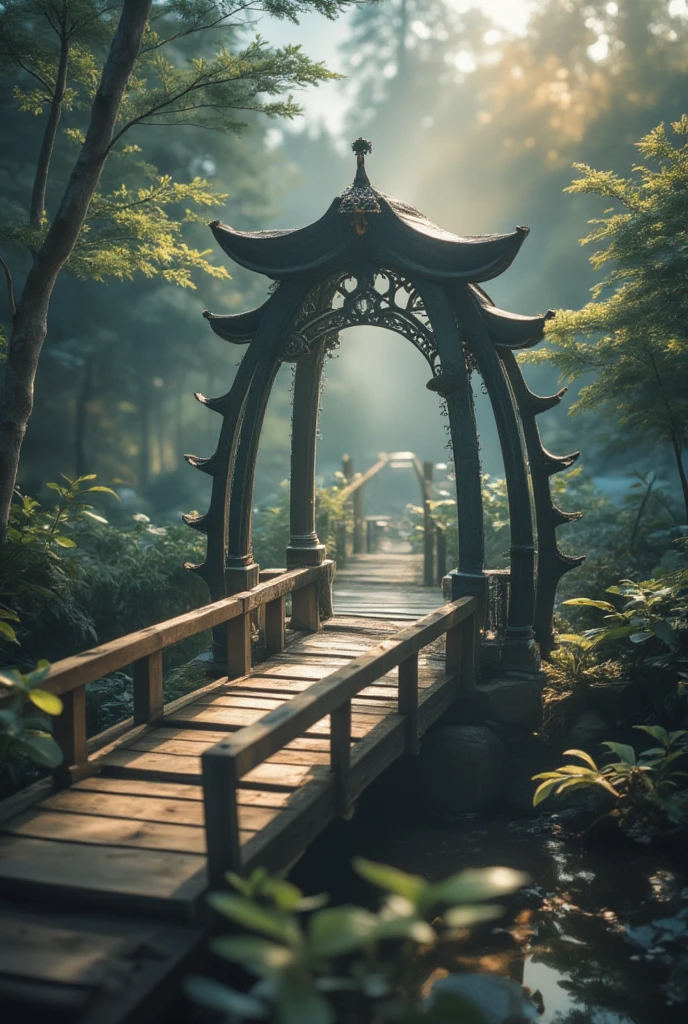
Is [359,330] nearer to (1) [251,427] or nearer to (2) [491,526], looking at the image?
(2) [491,526]

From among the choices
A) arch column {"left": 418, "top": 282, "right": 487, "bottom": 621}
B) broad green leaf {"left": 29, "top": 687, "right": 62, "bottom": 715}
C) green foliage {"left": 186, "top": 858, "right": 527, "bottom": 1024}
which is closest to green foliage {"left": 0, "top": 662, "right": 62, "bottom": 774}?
broad green leaf {"left": 29, "top": 687, "right": 62, "bottom": 715}

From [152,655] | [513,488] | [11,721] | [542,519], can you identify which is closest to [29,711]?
[11,721]

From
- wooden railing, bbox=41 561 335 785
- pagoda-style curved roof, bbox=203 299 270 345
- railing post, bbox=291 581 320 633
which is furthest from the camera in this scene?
railing post, bbox=291 581 320 633

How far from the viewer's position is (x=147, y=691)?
243 inches

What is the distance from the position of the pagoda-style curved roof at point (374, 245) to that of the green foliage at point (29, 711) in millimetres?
4589

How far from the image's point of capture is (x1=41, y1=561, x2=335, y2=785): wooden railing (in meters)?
5.14

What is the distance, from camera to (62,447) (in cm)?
2344

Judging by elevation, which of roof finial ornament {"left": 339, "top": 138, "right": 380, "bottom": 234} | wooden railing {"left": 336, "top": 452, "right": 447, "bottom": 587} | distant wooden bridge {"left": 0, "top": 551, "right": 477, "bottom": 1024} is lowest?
distant wooden bridge {"left": 0, "top": 551, "right": 477, "bottom": 1024}

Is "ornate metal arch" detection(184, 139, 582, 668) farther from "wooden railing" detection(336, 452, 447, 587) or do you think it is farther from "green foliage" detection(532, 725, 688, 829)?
"wooden railing" detection(336, 452, 447, 587)

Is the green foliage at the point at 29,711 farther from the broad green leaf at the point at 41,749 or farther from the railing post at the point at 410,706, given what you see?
the railing post at the point at 410,706

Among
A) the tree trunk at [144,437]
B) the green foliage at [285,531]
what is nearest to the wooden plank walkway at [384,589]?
the green foliage at [285,531]

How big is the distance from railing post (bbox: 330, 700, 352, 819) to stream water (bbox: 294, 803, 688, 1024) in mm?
1007

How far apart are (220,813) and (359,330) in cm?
4508

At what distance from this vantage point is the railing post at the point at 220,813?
3.83m
